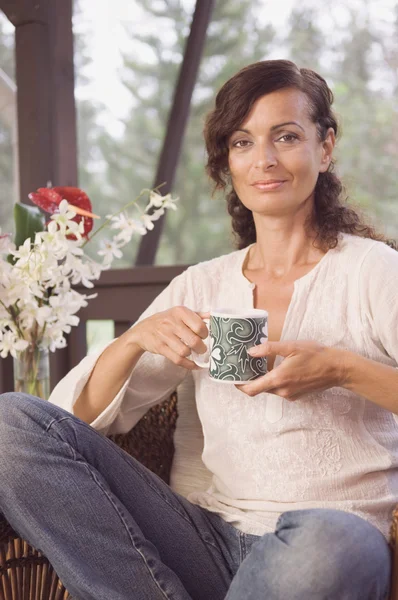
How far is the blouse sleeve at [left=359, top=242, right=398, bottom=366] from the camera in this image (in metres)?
1.34

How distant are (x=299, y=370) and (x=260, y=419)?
0.75ft

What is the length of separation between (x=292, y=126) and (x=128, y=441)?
2.59 ft

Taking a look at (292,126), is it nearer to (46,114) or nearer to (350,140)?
(46,114)

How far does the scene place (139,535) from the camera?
1.28 m

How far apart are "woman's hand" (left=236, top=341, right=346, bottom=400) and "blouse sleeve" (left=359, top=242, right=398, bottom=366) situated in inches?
5.0

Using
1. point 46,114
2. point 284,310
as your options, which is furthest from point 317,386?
point 46,114

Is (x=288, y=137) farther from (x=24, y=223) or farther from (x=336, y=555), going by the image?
(x=336, y=555)

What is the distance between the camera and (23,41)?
2.52m

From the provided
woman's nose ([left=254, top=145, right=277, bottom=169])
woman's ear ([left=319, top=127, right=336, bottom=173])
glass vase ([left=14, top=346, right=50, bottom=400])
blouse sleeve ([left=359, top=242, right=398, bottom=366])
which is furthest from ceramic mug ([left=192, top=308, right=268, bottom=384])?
glass vase ([left=14, top=346, right=50, bottom=400])

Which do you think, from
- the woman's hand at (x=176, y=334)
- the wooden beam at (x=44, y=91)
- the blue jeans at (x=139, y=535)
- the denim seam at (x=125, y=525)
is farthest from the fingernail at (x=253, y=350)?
the wooden beam at (x=44, y=91)

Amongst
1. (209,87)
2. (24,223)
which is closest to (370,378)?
(24,223)

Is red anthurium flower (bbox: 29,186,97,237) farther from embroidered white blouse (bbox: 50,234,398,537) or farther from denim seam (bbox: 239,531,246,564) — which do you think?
denim seam (bbox: 239,531,246,564)

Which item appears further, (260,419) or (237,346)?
(260,419)

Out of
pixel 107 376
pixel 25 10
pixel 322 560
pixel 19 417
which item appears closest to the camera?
pixel 322 560
